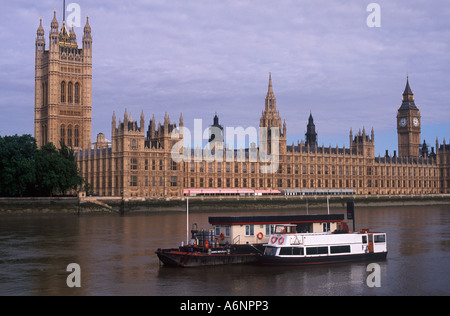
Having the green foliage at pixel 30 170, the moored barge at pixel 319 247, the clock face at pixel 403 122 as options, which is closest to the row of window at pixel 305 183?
the clock face at pixel 403 122

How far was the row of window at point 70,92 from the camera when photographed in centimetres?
14688

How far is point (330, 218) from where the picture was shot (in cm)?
4272

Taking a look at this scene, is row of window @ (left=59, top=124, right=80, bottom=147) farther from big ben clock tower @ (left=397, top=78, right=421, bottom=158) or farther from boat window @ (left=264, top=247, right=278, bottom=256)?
boat window @ (left=264, top=247, right=278, bottom=256)

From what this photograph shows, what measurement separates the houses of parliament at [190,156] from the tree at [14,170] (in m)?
20.8

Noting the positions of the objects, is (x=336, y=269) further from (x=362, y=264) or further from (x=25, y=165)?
(x=25, y=165)

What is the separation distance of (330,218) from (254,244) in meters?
6.33

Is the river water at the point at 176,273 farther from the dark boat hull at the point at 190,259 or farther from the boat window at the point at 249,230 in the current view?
the boat window at the point at 249,230

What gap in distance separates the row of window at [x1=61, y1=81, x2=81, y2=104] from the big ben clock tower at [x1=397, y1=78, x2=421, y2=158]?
308 feet

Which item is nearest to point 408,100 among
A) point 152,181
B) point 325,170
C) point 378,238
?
point 325,170

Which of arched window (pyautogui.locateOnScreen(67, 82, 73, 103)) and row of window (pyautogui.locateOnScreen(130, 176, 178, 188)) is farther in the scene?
arched window (pyautogui.locateOnScreen(67, 82, 73, 103))

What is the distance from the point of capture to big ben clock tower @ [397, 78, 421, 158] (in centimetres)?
17875

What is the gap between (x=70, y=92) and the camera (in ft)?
486

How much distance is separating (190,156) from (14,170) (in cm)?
3836

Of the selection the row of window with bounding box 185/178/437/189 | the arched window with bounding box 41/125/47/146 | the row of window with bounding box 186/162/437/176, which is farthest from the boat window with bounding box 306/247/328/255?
the arched window with bounding box 41/125/47/146
